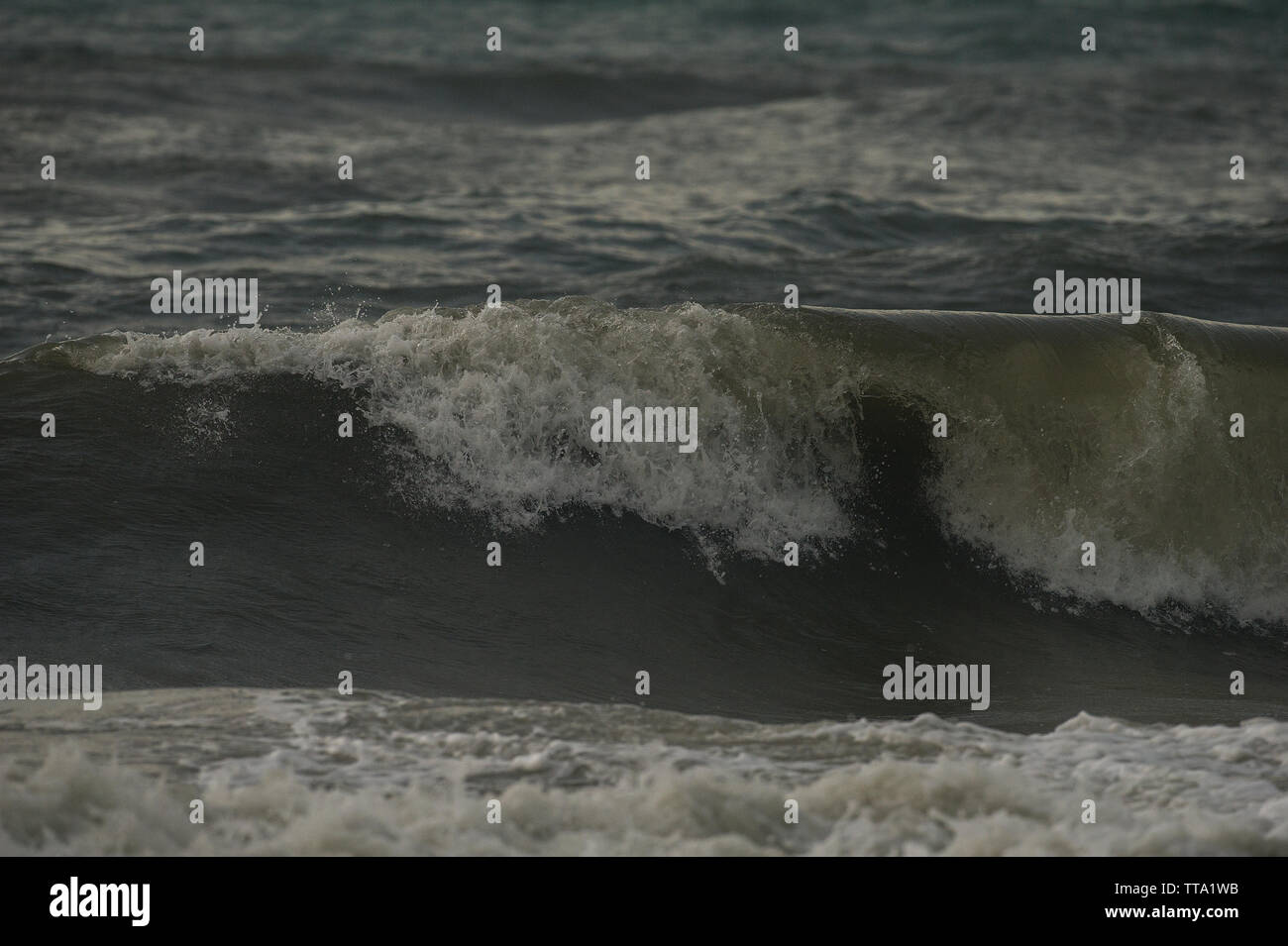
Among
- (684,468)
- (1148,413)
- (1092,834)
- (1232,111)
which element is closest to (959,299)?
(1148,413)

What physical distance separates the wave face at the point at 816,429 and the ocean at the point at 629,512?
0.09 feet

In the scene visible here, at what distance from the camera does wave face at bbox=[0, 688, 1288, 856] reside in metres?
5.06

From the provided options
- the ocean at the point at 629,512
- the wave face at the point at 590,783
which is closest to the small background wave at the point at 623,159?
the ocean at the point at 629,512

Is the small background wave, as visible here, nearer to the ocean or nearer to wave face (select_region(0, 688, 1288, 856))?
the ocean

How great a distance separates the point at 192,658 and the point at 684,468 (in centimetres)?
329

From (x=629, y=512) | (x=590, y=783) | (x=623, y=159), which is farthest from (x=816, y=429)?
(x=623, y=159)

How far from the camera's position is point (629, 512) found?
344 inches

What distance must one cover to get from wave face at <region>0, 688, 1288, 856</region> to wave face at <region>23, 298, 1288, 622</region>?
251 cm

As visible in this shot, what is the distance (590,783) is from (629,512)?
334 cm

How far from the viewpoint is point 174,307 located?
11.3m

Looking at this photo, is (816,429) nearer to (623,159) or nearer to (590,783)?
(590,783)

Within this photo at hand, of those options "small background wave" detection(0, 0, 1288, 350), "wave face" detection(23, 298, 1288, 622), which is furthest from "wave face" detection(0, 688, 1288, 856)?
"small background wave" detection(0, 0, 1288, 350)
